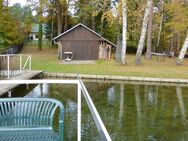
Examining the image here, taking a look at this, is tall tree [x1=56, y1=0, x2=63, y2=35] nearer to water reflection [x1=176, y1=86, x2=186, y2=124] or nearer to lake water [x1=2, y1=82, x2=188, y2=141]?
lake water [x1=2, y1=82, x2=188, y2=141]

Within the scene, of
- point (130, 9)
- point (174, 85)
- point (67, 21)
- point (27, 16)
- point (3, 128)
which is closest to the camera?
point (3, 128)

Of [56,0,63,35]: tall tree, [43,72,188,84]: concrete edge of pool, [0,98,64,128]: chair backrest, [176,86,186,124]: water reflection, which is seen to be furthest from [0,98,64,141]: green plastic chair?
[56,0,63,35]: tall tree

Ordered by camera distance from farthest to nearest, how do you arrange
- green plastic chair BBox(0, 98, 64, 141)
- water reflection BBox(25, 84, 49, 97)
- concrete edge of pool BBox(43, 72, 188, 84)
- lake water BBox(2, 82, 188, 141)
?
1. concrete edge of pool BBox(43, 72, 188, 84)
2. water reflection BBox(25, 84, 49, 97)
3. lake water BBox(2, 82, 188, 141)
4. green plastic chair BBox(0, 98, 64, 141)

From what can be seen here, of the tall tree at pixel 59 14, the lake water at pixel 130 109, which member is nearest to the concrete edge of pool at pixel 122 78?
the lake water at pixel 130 109

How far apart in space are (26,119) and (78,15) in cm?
3854

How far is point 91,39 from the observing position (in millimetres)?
31875

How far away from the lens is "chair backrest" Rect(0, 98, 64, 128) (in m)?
4.18

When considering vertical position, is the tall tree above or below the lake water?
above

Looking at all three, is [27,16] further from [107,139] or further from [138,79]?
[107,139]

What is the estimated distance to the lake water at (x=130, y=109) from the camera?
8.51 metres

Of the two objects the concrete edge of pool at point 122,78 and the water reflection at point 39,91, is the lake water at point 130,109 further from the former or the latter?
the concrete edge of pool at point 122,78

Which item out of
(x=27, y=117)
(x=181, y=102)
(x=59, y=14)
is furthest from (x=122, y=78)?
(x=59, y=14)

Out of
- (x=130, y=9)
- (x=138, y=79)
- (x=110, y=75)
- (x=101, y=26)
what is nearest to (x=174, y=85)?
(x=138, y=79)

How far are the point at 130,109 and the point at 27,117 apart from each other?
7.74 metres
